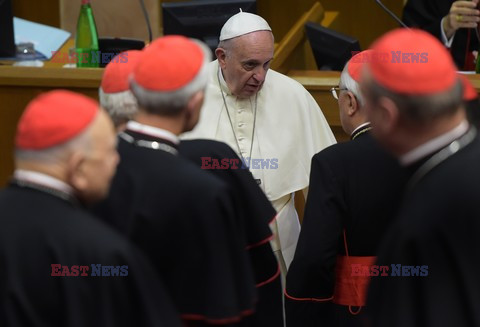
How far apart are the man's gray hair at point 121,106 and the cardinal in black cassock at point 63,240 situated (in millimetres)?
811

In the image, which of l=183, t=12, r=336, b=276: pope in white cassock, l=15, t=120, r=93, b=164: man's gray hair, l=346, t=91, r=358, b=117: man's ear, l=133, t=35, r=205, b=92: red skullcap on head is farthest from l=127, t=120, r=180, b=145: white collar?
l=183, t=12, r=336, b=276: pope in white cassock

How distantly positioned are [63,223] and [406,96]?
2.87ft

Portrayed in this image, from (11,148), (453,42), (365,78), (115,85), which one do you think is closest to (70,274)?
(365,78)

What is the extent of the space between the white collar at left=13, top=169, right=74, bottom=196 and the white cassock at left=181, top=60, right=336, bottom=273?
7.37 feet

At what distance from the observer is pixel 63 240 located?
2.36 m

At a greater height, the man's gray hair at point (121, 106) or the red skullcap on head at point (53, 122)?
the red skullcap on head at point (53, 122)

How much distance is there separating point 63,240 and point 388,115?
836 millimetres

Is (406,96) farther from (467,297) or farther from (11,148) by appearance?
(11,148)

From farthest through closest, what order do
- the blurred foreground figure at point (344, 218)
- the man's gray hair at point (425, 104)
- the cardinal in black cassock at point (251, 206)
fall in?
the blurred foreground figure at point (344, 218) < the cardinal in black cassock at point (251, 206) < the man's gray hair at point (425, 104)

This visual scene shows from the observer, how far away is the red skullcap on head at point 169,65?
2.88 metres

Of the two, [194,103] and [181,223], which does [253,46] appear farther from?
[181,223]

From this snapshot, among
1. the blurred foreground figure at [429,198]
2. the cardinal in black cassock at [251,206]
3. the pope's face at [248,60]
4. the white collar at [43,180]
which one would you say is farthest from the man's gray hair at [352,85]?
the white collar at [43,180]

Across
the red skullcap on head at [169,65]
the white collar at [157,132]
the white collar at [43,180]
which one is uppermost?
the red skullcap on head at [169,65]

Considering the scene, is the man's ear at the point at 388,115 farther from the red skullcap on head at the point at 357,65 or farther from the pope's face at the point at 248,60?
the pope's face at the point at 248,60
